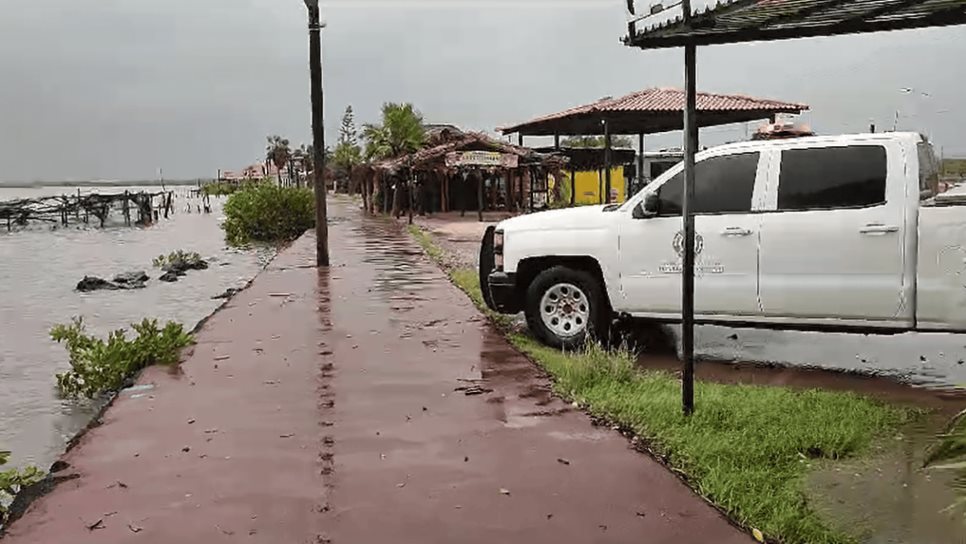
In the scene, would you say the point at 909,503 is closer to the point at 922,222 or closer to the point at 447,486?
the point at 447,486

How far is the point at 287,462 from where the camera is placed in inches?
211

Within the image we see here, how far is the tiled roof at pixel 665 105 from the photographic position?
1053 inches

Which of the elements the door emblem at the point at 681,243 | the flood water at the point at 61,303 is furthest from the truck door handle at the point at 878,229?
the flood water at the point at 61,303

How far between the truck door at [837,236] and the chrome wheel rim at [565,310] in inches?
69.0

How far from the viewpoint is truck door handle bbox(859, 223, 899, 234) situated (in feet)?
23.7

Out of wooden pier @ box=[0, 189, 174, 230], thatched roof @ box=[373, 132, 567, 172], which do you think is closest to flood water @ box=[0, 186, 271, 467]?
thatched roof @ box=[373, 132, 567, 172]

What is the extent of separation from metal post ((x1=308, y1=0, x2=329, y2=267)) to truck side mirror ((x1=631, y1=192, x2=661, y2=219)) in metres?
10.2

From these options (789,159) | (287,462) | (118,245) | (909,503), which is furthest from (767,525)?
(118,245)

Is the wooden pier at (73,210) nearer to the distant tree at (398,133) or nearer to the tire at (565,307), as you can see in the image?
the distant tree at (398,133)

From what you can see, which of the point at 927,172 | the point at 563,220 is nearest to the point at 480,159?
the point at 563,220

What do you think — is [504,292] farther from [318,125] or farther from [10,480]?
[318,125]

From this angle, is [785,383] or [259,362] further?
[259,362]

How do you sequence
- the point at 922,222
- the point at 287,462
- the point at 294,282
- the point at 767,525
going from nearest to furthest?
the point at 767,525
the point at 287,462
the point at 922,222
the point at 294,282

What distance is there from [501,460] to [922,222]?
4.03m
